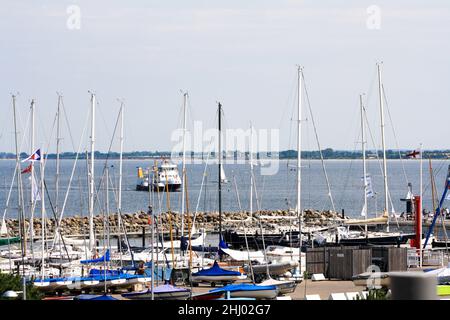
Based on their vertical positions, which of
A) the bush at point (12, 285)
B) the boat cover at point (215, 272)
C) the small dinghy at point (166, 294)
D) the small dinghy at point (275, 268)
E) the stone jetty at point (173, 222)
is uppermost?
the bush at point (12, 285)

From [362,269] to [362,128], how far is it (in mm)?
23351

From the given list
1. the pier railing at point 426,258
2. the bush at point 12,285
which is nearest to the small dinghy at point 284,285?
the pier railing at point 426,258

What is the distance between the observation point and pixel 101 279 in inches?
1088

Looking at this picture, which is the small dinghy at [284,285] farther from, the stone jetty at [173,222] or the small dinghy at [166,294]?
the stone jetty at [173,222]

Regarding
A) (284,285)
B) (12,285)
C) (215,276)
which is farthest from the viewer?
(215,276)

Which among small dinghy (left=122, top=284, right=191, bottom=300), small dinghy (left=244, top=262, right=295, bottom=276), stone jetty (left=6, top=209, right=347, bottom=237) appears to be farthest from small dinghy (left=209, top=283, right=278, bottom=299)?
stone jetty (left=6, top=209, right=347, bottom=237)

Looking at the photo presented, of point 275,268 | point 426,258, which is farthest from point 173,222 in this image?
point 275,268

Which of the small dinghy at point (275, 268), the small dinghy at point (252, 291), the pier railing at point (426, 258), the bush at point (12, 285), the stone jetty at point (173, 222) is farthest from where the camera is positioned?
the stone jetty at point (173, 222)

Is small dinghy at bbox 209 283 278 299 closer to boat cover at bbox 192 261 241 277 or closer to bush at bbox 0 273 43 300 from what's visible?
boat cover at bbox 192 261 241 277

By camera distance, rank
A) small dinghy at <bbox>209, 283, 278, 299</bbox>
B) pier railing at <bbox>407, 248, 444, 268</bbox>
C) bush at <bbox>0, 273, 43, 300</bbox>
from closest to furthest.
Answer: bush at <bbox>0, 273, 43, 300</bbox> < small dinghy at <bbox>209, 283, 278, 299</bbox> < pier railing at <bbox>407, 248, 444, 268</bbox>

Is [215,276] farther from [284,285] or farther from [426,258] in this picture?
[426,258]

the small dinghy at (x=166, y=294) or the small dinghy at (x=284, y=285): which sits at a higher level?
the small dinghy at (x=166, y=294)
